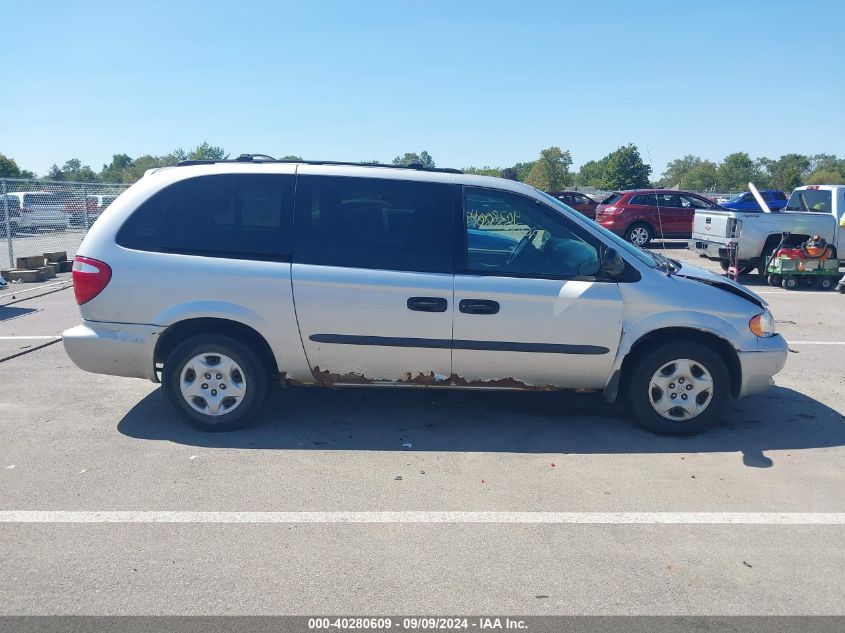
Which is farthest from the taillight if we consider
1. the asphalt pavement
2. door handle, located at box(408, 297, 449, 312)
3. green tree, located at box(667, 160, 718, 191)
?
green tree, located at box(667, 160, 718, 191)

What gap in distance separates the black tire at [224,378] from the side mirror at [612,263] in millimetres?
2624

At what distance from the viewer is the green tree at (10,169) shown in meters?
54.5

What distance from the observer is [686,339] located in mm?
5262

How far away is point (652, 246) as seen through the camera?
2217 centimetres

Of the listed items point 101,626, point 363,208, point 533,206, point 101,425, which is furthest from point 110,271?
point 533,206

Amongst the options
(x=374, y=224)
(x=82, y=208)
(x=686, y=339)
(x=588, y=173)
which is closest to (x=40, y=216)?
(x=82, y=208)

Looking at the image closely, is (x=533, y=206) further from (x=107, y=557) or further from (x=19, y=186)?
(x=19, y=186)

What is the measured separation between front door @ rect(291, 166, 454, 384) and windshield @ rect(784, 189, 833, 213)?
40.8 feet

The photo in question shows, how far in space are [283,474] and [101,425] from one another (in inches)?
70.3

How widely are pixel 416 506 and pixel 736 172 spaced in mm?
80875

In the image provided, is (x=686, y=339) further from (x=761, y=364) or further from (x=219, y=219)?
(x=219, y=219)

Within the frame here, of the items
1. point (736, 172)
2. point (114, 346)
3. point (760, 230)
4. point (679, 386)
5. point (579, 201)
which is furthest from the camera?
point (736, 172)

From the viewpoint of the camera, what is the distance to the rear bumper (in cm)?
513

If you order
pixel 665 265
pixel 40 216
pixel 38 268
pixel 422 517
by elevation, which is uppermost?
pixel 40 216
